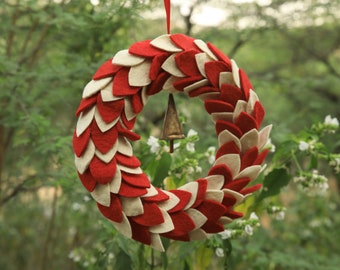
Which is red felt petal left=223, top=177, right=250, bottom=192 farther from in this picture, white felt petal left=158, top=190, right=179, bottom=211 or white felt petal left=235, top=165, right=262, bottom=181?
white felt petal left=158, top=190, right=179, bottom=211

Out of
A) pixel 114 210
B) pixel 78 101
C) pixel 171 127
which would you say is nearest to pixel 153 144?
pixel 171 127

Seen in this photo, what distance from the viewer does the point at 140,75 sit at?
1.36 metres

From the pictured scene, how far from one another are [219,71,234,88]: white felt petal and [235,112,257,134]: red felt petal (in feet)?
0.29

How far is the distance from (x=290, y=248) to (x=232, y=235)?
4.57 ft

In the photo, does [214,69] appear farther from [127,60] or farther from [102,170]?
[102,170]

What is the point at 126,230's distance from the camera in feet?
4.46

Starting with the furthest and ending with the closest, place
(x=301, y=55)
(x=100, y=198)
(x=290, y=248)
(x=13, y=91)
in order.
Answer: (x=301, y=55)
(x=290, y=248)
(x=13, y=91)
(x=100, y=198)

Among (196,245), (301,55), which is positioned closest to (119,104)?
(196,245)

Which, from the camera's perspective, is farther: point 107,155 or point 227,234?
point 227,234

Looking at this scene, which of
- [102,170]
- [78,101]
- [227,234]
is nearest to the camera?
[102,170]

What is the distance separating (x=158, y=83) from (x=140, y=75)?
0.17 ft

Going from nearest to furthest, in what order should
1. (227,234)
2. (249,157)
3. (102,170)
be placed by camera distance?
(102,170), (249,157), (227,234)

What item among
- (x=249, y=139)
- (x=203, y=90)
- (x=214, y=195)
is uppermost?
(x=203, y=90)

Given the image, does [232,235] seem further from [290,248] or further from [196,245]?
[290,248]
